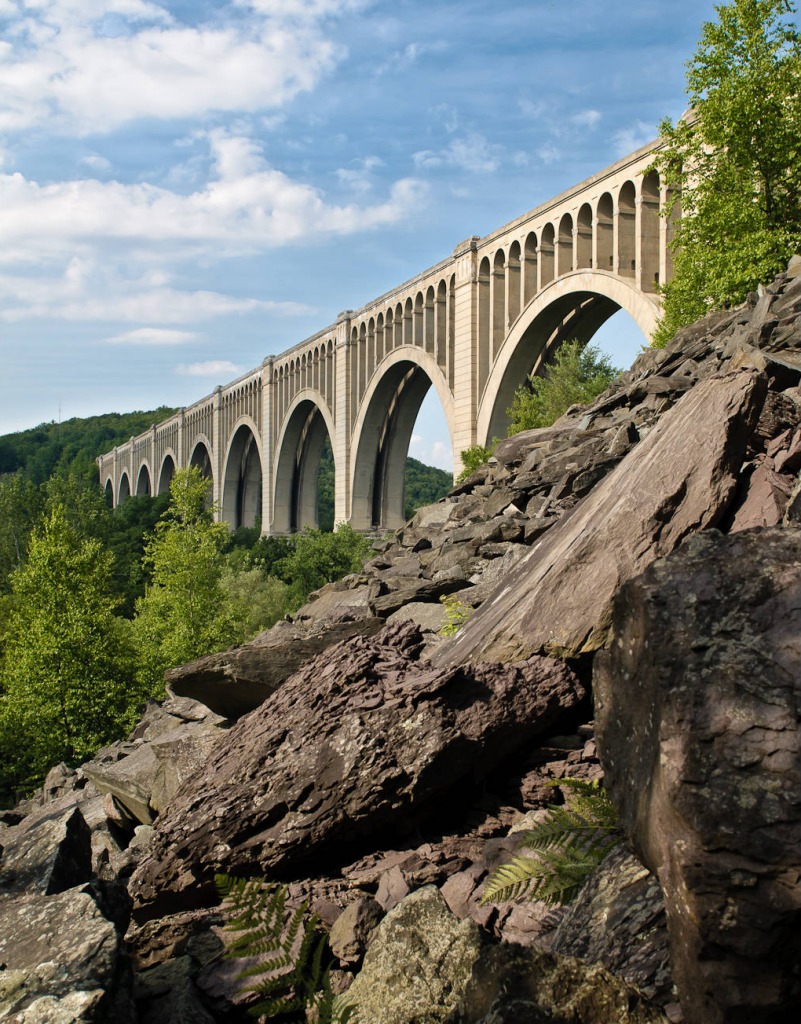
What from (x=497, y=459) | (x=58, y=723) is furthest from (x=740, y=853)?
(x=58, y=723)

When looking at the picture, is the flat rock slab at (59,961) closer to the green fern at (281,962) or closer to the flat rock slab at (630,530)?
the green fern at (281,962)

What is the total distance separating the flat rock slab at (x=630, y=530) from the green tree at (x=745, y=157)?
11.0 m

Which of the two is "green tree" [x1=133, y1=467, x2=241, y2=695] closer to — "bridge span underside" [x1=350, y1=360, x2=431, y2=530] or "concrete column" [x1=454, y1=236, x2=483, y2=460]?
"concrete column" [x1=454, y1=236, x2=483, y2=460]

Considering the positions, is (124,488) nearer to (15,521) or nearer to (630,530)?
(15,521)

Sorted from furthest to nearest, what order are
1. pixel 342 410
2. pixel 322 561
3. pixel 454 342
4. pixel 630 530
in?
pixel 342 410
pixel 454 342
pixel 322 561
pixel 630 530

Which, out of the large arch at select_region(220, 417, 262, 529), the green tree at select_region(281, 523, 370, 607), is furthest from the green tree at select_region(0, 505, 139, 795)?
the large arch at select_region(220, 417, 262, 529)

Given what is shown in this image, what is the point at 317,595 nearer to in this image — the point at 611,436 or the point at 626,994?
the point at 611,436

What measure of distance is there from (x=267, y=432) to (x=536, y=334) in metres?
30.4

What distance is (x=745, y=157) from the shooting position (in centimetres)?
1576

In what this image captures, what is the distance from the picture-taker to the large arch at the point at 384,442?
43.1 m

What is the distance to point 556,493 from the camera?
979 centimetres

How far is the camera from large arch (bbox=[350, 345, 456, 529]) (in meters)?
43.1

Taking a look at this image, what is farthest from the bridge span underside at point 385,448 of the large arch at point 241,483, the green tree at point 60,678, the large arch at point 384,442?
the green tree at point 60,678

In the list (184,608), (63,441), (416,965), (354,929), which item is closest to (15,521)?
(184,608)
